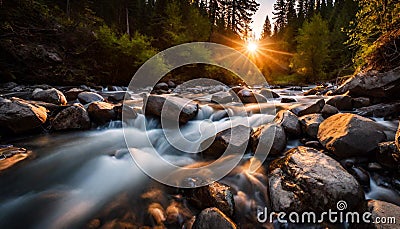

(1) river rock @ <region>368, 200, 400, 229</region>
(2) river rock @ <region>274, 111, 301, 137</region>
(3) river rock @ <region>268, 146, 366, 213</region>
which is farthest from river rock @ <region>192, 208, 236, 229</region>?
(2) river rock @ <region>274, 111, 301, 137</region>

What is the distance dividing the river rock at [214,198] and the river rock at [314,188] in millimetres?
552

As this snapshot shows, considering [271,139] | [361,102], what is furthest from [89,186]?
[361,102]

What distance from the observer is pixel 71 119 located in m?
4.84

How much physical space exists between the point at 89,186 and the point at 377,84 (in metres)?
6.55

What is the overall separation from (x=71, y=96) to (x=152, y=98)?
4128 millimetres

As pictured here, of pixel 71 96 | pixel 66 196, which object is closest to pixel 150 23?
pixel 71 96

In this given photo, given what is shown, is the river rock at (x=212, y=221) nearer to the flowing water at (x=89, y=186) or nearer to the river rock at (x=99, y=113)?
the flowing water at (x=89, y=186)

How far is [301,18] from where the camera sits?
31.9 metres

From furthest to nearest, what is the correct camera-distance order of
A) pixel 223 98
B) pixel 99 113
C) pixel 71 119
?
pixel 223 98 < pixel 99 113 < pixel 71 119

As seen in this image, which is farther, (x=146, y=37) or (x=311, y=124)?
(x=146, y=37)

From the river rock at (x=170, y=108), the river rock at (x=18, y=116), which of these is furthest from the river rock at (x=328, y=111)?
the river rock at (x=18, y=116)

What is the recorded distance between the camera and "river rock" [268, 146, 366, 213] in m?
2.12

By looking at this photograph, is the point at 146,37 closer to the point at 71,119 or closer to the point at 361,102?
the point at 71,119

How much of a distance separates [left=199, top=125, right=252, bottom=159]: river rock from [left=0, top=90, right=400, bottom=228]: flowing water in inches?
10.0
